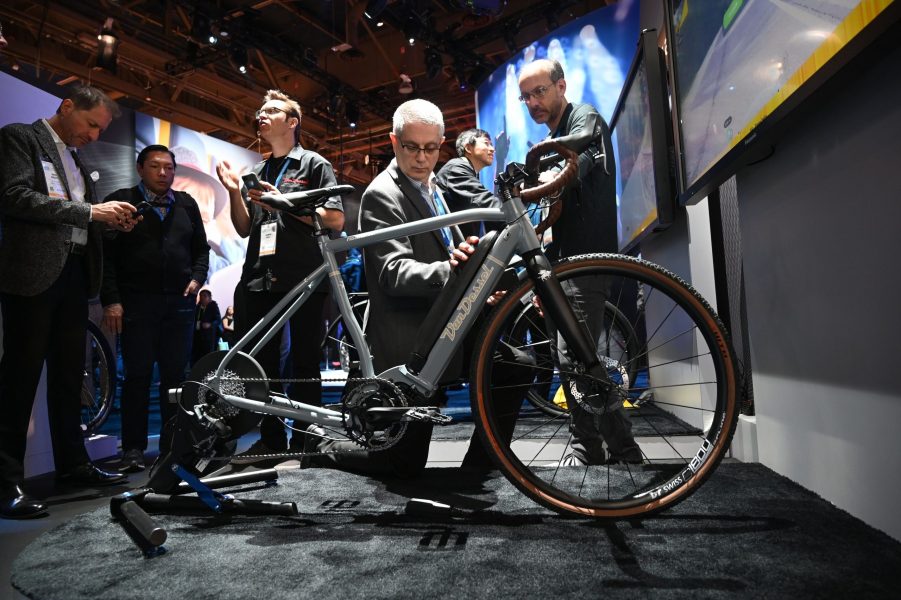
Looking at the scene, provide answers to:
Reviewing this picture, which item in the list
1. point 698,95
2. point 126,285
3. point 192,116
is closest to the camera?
point 698,95

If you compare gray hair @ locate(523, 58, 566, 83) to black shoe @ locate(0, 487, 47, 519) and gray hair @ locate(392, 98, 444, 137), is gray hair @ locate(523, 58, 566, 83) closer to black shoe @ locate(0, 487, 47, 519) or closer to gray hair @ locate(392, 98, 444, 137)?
gray hair @ locate(392, 98, 444, 137)

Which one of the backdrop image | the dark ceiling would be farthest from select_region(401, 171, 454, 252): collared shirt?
the backdrop image

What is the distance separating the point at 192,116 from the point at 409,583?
12.0 meters

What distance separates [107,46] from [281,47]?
2.47 meters

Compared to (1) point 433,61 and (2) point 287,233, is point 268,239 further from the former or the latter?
(1) point 433,61

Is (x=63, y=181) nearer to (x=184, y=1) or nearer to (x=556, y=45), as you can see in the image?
(x=556, y=45)

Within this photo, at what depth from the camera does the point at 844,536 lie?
131cm

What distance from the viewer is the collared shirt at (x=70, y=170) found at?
246 cm

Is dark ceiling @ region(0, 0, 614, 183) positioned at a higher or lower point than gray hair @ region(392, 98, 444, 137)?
higher

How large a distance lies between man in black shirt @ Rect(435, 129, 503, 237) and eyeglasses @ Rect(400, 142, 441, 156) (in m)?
1.07

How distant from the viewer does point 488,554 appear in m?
1.32

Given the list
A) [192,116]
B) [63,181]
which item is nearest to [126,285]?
[63,181]

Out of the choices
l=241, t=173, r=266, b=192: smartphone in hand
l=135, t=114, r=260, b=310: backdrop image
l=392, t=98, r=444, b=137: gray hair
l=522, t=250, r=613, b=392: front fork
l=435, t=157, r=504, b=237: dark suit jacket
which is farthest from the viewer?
l=135, t=114, r=260, b=310: backdrop image

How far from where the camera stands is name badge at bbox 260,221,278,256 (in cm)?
220
